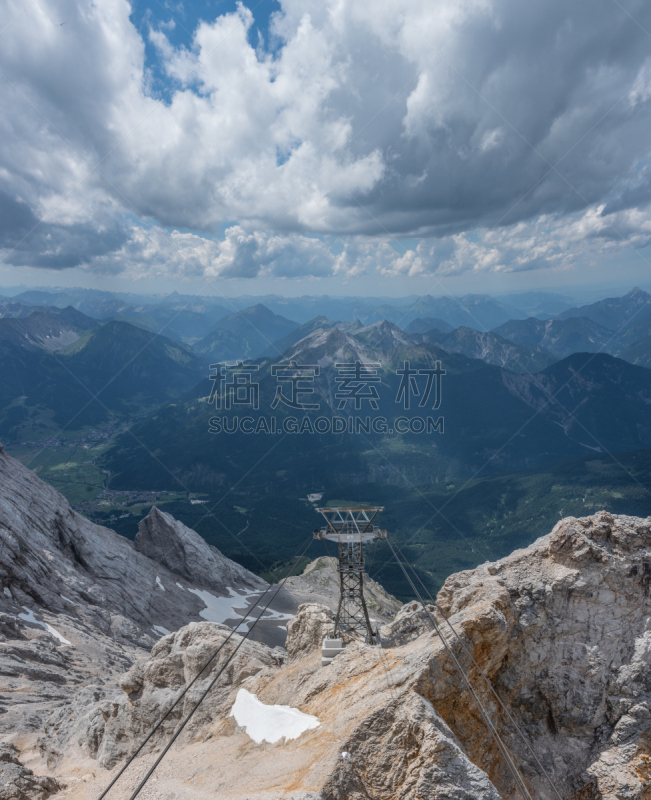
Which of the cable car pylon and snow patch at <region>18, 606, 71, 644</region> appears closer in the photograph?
the cable car pylon

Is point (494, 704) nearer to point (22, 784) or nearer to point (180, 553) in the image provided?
point (22, 784)

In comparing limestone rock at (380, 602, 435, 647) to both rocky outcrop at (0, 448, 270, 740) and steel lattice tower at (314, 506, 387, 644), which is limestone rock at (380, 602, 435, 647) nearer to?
steel lattice tower at (314, 506, 387, 644)

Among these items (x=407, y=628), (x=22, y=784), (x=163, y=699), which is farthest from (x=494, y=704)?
(x=22, y=784)

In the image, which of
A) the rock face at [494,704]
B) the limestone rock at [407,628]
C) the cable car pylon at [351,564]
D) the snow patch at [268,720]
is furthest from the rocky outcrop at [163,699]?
the limestone rock at [407,628]

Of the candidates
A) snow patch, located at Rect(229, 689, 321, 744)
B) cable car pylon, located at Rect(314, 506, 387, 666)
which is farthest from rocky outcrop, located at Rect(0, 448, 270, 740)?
cable car pylon, located at Rect(314, 506, 387, 666)

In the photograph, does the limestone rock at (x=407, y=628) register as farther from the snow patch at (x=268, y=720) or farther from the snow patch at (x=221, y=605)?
the snow patch at (x=221, y=605)

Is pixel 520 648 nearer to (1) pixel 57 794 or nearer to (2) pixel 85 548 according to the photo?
(1) pixel 57 794
